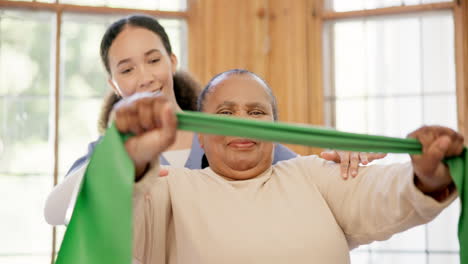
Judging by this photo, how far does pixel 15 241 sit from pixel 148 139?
124 inches

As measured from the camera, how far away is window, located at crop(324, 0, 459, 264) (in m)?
4.01

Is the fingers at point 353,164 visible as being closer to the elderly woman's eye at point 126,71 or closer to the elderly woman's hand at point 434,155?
the elderly woman's hand at point 434,155

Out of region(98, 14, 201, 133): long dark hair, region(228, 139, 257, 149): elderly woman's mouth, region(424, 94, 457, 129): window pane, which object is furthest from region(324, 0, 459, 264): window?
region(228, 139, 257, 149): elderly woman's mouth

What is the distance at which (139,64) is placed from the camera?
2369 millimetres

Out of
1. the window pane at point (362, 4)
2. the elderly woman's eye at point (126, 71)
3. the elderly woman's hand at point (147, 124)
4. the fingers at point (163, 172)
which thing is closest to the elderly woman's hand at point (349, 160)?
the fingers at point (163, 172)

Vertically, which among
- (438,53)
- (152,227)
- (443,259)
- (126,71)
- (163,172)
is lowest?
(443,259)

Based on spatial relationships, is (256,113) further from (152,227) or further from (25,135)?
(25,135)

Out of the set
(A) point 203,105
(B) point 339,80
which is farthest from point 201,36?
(A) point 203,105

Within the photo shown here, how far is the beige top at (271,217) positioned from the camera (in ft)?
4.56

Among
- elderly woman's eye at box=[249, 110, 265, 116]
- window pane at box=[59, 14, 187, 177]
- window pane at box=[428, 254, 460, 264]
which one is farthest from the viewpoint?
window pane at box=[59, 14, 187, 177]

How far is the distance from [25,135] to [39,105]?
0.21 m

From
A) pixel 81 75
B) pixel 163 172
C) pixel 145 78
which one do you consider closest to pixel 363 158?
pixel 163 172

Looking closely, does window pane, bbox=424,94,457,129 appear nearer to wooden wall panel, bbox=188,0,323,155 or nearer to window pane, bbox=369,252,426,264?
wooden wall panel, bbox=188,0,323,155

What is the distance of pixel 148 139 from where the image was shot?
117cm
